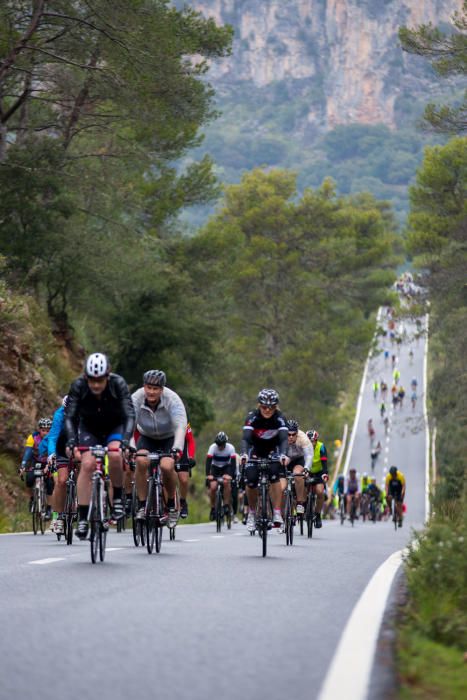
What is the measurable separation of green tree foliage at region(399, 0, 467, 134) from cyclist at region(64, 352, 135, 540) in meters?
24.8

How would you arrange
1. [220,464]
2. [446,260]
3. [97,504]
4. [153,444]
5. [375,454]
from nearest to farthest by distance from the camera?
[97,504] → [153,444] → [220,464] → [446,260] → [375,454]

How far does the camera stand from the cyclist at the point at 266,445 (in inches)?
593

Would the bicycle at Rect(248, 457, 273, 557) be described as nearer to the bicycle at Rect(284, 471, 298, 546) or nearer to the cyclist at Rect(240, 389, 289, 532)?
the cyclist at Rect(240, 389, 289, 532)

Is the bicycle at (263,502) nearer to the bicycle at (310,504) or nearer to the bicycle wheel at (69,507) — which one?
the bicycle wheel at (69,507)

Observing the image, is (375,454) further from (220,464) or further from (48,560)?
(48,560)

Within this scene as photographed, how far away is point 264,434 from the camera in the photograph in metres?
15.3

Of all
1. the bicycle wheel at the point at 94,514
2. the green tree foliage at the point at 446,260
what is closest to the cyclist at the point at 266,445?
the bicycle wheel at the point at 94,514

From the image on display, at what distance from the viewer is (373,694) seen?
5.46m

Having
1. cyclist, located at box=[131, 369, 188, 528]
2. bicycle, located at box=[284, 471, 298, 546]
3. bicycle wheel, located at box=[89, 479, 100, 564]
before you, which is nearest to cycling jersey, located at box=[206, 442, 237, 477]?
bicycle, located at box=[284, 471, 298, 546]

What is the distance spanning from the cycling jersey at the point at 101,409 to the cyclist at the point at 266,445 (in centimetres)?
289

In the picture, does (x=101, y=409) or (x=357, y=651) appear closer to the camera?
(x=357, y=651)

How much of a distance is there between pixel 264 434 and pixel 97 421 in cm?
333

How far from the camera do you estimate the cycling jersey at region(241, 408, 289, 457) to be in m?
15.2

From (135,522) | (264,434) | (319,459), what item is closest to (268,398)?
(264,434)
